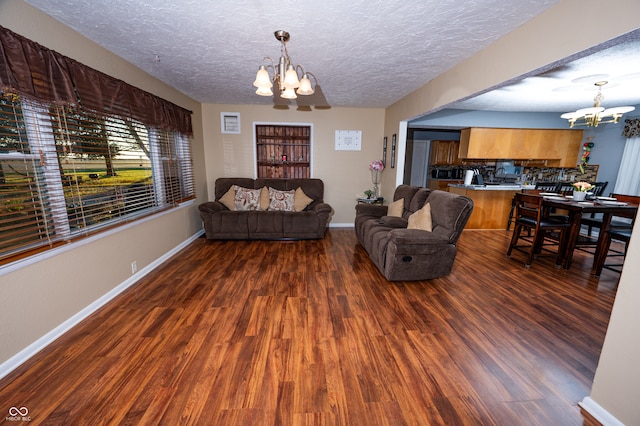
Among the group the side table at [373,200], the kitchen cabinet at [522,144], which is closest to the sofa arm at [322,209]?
the side table at [373,200]

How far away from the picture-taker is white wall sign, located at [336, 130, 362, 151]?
4899 mm

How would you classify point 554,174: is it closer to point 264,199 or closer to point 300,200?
point 300,200

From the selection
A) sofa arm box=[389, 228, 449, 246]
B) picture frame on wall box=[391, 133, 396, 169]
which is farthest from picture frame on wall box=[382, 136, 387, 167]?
sofa arm box=[389, 228, 449, 246]

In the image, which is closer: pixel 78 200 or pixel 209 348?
pixel 209 348

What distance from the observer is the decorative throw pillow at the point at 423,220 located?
117 inches

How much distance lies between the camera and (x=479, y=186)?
476 cm

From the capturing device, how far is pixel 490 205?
4957 millimetres

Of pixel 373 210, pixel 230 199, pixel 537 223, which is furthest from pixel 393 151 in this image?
pixel 230 199

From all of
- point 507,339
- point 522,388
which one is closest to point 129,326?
point 522,388

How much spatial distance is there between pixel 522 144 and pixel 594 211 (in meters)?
3.04

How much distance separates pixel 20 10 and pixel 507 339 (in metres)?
4.15

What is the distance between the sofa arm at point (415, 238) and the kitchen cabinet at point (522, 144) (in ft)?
11.4

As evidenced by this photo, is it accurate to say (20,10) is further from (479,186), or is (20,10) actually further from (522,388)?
(479,186)

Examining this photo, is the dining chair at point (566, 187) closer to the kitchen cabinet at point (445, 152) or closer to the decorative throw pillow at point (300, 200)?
the kitchen cabinet at point (445, 152)
